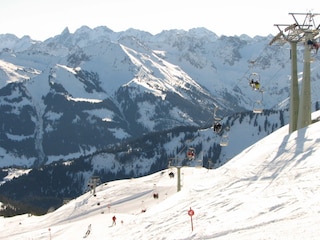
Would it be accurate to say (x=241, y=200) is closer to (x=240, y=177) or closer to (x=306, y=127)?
(x=240, y=177)

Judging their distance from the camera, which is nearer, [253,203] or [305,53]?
[253,203]

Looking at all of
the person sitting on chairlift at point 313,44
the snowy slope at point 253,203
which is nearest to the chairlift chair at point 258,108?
the snowy slope at point 253,203

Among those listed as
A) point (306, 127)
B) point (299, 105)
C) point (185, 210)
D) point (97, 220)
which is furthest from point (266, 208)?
point (97, 220)

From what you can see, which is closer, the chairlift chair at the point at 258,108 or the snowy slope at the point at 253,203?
the snowy slope at the point at 253,203

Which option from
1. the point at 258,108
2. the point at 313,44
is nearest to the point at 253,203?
the point at 258,108

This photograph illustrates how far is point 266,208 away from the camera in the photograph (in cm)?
2420

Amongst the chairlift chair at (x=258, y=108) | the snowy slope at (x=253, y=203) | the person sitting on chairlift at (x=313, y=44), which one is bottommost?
the snowy slope at (x=253, y=203)

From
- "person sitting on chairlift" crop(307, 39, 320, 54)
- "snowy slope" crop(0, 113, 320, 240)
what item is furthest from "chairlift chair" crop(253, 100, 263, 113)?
"person sitting on chairlift" crop(307, 39, 320, 54)

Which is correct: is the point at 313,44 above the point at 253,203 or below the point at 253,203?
above

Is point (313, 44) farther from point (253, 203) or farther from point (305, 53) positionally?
point (253, 203)

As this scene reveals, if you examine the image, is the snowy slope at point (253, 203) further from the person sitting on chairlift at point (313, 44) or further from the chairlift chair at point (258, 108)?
the person sitting on chairlift at point (313, 44)

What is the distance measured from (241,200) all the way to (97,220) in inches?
984

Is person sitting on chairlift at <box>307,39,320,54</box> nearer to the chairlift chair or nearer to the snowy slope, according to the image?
the chairlift chair

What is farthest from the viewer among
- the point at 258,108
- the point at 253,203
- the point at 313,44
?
the point at 313,44
